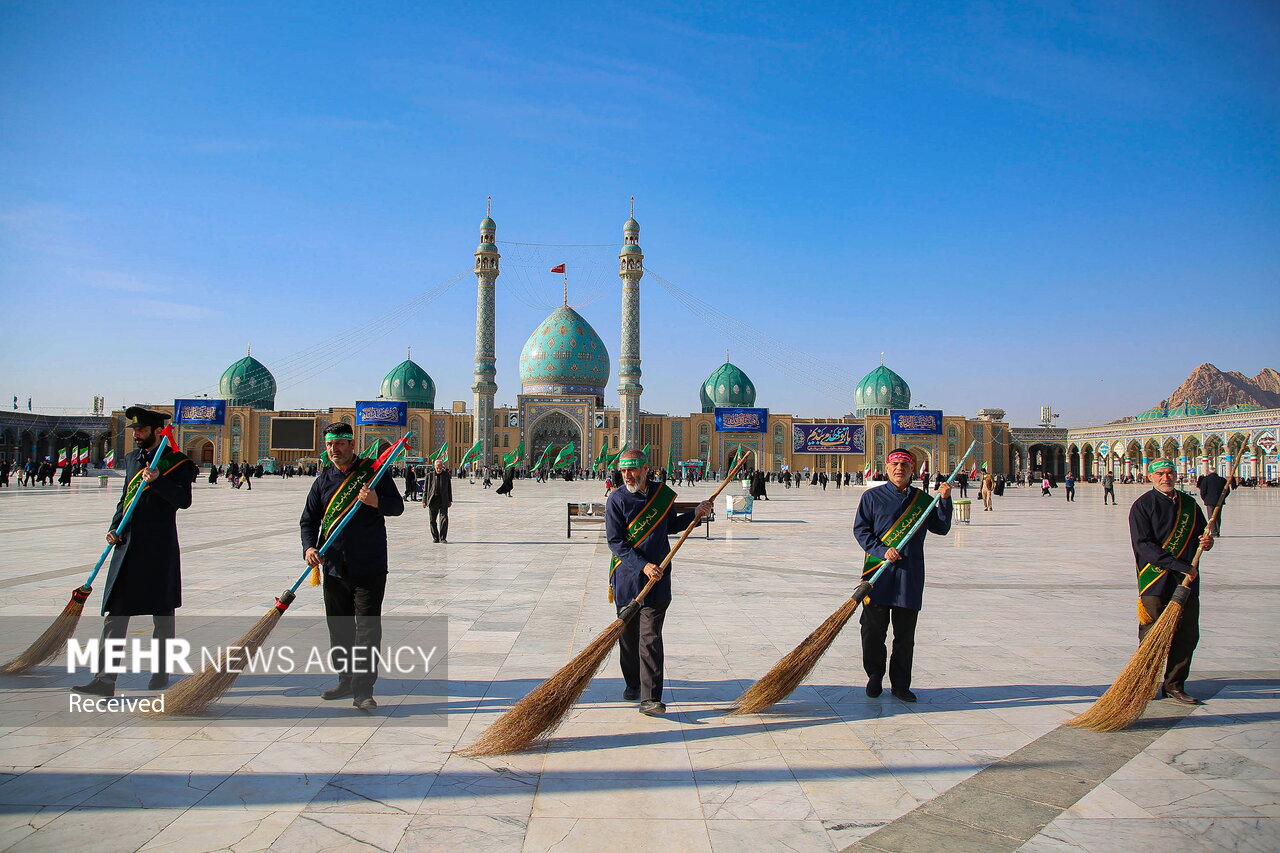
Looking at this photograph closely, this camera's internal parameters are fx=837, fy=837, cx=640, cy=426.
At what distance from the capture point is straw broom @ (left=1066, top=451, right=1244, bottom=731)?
146 inches

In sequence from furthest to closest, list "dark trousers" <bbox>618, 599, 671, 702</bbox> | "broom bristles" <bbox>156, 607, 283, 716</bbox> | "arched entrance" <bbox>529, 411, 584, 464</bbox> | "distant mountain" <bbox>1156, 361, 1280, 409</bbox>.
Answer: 1. "distant mountain" <bbox>1156, 361, 1280, 409</bbox>
2. "arched entrance" <bbox>529, 411, 584, 464</bbox>
3. "dark trousers" <bbox>618, 599, 671, 702</bbox>
4. "broom bristles" <bbox>156, 607, 283, 716</bbox>

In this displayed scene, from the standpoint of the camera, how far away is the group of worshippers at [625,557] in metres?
4.02

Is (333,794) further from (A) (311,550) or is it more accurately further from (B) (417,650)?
(B) (417,650)

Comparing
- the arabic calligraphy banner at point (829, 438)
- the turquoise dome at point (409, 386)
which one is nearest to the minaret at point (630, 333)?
the arabic calligraphy banner at point (829, 438)

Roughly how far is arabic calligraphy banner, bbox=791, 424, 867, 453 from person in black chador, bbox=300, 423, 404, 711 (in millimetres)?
52695

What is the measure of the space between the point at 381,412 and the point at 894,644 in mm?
51879

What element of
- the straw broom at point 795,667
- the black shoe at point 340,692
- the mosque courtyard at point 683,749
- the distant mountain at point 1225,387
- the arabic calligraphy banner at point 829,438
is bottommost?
the mosque courtyard at point 683,749

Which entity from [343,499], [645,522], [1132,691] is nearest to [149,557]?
[343,499]

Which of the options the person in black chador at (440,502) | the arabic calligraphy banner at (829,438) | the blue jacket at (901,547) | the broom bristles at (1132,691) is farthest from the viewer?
the arabic calligraphy banner at (829,438)

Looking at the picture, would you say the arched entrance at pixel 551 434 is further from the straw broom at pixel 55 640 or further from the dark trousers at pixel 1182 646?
the dark trousers at pixel 1182 646

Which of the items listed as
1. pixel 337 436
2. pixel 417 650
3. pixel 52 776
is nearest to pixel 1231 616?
pixel 417 650

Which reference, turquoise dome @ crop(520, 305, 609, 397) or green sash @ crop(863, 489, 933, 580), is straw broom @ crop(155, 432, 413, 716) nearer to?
green sash @ crop(863, 489, 933, 580)

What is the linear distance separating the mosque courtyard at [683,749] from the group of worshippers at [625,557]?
0.21m

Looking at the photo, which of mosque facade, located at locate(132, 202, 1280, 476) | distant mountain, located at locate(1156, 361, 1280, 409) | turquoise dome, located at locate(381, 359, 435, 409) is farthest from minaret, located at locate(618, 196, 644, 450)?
distant mountain, located at locate(1156, 361, 1280, 409)
